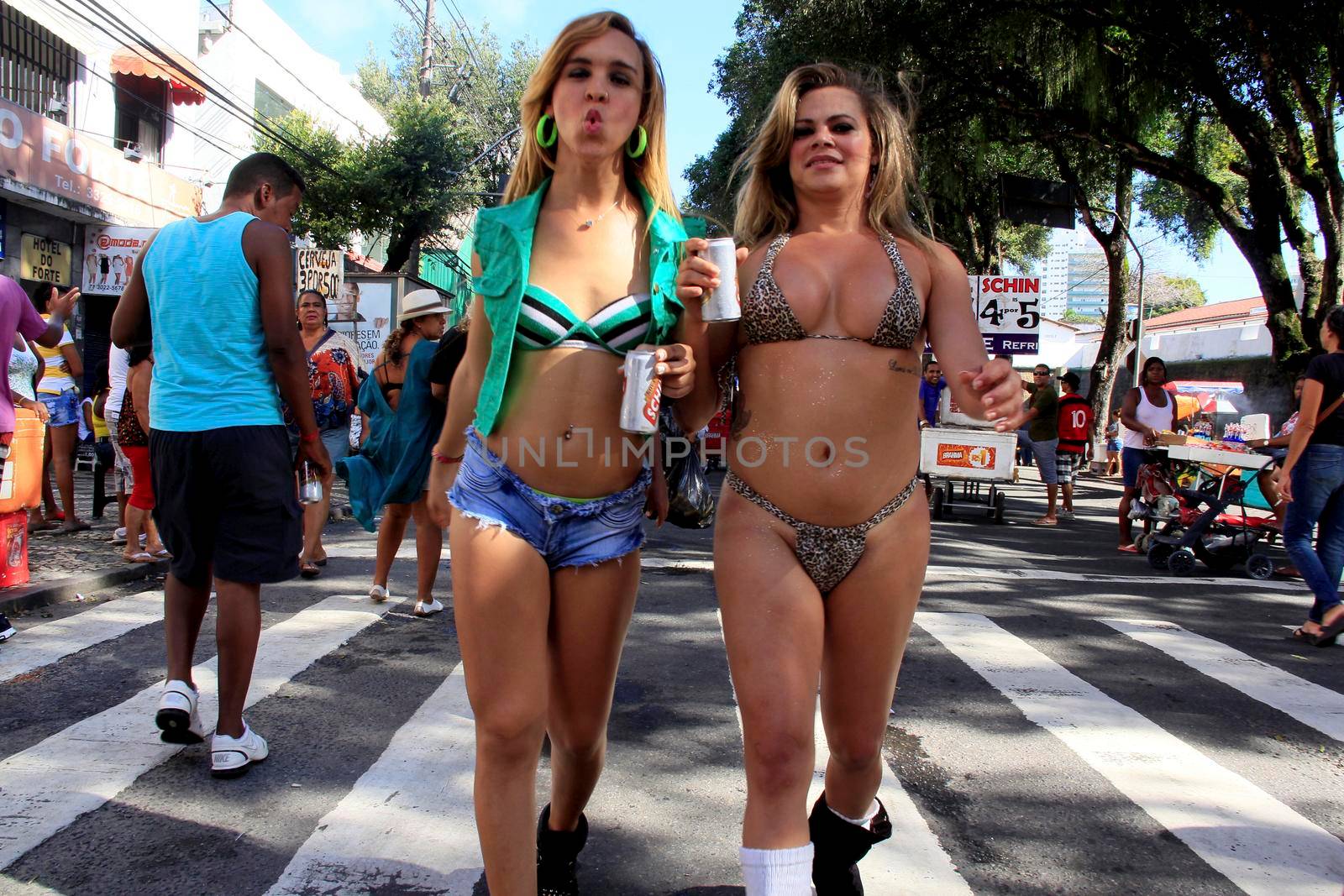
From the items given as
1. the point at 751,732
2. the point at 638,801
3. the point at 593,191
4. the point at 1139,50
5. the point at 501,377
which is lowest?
the point at 638,801

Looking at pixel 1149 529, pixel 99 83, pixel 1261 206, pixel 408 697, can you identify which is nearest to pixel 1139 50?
pixel 1261 206

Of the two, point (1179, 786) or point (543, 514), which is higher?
point (543, 514)

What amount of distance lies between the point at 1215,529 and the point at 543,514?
28.7ft

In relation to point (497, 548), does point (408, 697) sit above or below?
below

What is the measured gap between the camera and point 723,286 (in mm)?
2293

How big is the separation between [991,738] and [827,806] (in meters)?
1.81

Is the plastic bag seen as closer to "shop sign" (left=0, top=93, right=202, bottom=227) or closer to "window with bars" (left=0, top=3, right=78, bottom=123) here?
"shop sign" (left=0, top=93, right=202, bottom=227)

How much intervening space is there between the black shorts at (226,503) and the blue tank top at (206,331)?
6 centimetres

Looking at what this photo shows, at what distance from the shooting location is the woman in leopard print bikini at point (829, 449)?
7.54 ft

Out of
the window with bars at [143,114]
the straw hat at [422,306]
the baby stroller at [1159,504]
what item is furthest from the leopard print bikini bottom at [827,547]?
the window with bars at [143,114]

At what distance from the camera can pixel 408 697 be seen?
4582 millimetres

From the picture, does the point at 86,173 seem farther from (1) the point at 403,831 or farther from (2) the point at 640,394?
Answer: (2) the point at 640,394

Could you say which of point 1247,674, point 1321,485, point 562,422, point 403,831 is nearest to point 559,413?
point 562,422

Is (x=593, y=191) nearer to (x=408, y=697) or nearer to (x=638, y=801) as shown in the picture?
(x=638, y=801)
